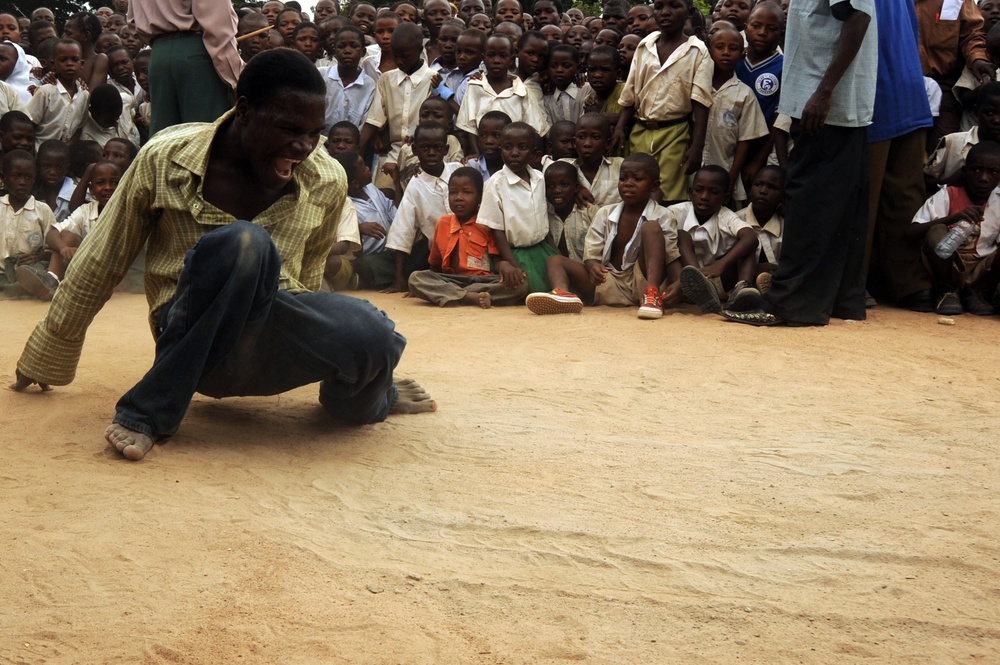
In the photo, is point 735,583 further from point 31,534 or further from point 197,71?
point 197,71

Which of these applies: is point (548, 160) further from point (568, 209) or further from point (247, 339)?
point (247, 339)

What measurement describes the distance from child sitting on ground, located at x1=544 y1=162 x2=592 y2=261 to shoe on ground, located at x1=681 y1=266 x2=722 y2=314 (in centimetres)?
103

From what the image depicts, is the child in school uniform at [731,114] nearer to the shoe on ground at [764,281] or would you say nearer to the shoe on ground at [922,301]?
the shoe on ground at [764,281]

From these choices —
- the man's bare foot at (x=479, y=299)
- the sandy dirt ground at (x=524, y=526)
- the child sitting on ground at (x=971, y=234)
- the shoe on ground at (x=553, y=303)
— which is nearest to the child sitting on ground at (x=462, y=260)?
the man's bare foot at (x=479, y=299)

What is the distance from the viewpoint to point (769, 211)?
6.28 m

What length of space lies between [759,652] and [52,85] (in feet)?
25.0

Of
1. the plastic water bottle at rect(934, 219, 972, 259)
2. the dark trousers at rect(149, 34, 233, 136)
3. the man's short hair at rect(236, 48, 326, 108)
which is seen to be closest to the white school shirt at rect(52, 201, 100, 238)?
the dark trousers at rect(149, 34, 233, 136)

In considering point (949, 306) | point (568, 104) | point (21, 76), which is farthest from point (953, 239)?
point (21, 76)

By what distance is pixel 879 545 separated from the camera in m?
2.59

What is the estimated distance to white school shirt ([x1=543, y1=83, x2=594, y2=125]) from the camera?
7414 mm

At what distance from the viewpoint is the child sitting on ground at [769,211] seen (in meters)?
6.22

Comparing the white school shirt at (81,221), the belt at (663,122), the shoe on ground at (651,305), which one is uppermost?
the belt at (663,122)

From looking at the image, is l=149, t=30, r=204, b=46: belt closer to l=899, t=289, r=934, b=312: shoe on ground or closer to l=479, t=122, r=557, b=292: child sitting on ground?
l=479, t=122, r=557, b=292: child sitting on ground

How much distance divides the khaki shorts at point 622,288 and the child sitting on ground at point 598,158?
0.53 metres
